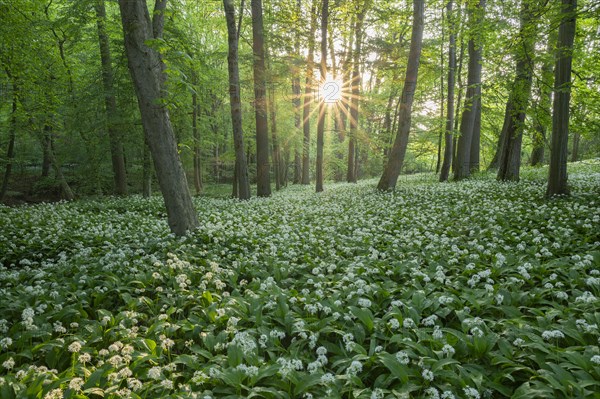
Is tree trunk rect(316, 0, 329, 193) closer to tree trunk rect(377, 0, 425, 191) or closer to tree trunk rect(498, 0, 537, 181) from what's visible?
tree trunk rect(377, 0, 425, 191)

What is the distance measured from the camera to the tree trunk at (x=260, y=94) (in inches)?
607

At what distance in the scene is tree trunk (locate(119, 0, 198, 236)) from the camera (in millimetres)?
6625

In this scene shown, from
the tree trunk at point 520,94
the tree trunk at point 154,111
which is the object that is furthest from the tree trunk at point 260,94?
the tree trunk at point 520,94

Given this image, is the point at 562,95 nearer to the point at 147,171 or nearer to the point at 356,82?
the point at 147,171

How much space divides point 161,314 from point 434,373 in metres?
3.31

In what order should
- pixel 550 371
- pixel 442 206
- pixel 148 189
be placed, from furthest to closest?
pixel 148 189 → pixel 442 206 → pixel 550 371

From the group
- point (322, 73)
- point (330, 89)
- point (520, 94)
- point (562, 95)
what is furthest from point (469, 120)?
point (562, 95)

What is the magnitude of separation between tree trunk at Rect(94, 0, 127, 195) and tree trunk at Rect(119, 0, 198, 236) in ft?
29.1

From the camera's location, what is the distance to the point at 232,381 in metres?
3.03

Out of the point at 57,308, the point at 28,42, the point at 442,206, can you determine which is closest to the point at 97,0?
the point at 28,42

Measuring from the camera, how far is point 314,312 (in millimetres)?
4289

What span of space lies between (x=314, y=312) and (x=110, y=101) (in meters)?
15.5

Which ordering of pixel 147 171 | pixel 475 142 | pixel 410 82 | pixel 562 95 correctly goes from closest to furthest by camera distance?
pixel 562 95
pixel 410 82
pixel 147 171
pixel 475 142

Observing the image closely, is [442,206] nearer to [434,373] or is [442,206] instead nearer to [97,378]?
[434,373]
